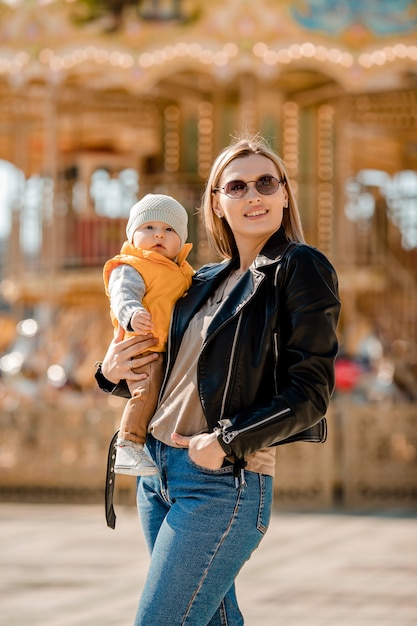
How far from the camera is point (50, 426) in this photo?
1274 cm

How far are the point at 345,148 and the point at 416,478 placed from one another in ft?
17.3

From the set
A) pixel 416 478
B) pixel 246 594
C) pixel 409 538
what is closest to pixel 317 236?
pixel 416 478

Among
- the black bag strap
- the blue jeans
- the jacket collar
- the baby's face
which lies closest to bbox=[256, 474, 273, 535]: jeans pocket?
the blue jeans

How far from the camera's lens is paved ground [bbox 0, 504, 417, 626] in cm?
657

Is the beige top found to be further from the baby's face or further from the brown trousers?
the baby's face

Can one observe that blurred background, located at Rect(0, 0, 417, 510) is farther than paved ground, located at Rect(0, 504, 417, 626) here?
Yes

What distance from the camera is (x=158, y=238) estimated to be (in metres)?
3.67

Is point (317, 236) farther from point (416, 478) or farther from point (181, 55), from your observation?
point (416, 478)

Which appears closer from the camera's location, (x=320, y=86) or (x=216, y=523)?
(x=216, y=523)

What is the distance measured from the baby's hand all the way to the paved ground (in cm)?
323

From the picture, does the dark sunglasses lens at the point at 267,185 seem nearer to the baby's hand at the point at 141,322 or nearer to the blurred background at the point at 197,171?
the baby's hand at the point at 141,322

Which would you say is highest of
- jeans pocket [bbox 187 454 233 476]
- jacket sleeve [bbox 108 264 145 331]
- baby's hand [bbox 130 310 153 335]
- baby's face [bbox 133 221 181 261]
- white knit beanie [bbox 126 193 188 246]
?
white knit beanie [bbox 126 193 188 246]

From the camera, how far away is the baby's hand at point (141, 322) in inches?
132

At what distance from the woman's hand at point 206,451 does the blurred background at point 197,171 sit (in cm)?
906
